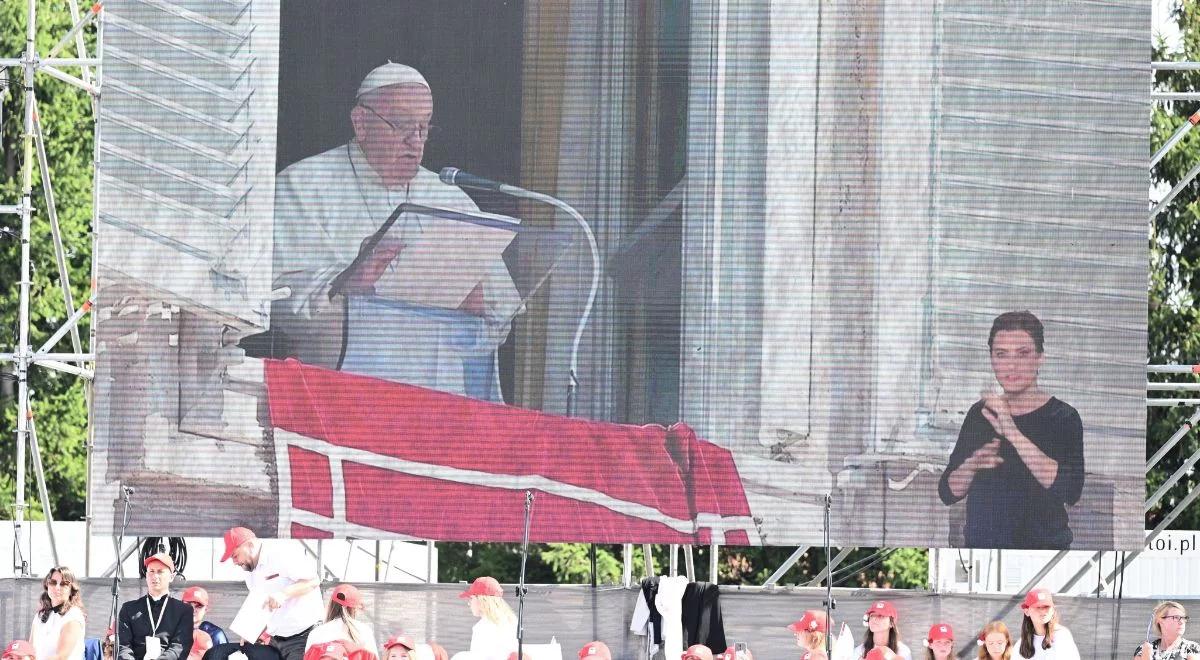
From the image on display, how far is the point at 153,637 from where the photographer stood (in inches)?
349

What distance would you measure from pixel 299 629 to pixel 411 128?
3.42 metres

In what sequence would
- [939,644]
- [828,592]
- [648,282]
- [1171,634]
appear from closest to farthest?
[1171,634]
[939,644]
[828,592]
[648,282]

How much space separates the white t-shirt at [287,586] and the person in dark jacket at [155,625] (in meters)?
0.35

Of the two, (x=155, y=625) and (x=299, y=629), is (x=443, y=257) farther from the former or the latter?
(x=155, y=625)

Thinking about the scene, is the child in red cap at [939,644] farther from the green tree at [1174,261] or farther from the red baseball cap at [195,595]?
the green tree at [1174,261]

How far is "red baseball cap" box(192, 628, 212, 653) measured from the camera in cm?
957

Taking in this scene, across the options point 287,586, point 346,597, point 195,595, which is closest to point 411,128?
point 195,595

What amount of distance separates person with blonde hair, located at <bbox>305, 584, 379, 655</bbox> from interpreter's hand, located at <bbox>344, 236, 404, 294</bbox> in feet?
9.81

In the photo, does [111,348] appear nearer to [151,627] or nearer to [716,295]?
[151,627]

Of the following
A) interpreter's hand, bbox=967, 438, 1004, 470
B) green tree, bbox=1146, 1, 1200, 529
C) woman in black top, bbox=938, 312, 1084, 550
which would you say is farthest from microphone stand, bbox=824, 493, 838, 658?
green tree, bbox=1146, 1, 1200, 529

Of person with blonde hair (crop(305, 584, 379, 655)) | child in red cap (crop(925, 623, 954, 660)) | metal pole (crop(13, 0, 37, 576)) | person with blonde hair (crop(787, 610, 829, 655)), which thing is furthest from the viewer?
metal pole (crop(13, 0, 37, 576))

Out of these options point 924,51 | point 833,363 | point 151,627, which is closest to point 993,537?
point 833,363

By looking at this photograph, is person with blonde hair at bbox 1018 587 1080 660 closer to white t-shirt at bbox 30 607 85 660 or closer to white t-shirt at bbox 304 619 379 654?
white t-shirt at bbox 304 619 379 654

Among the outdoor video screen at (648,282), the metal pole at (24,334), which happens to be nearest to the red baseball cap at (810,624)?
the outdoor video screen at (648,282)
